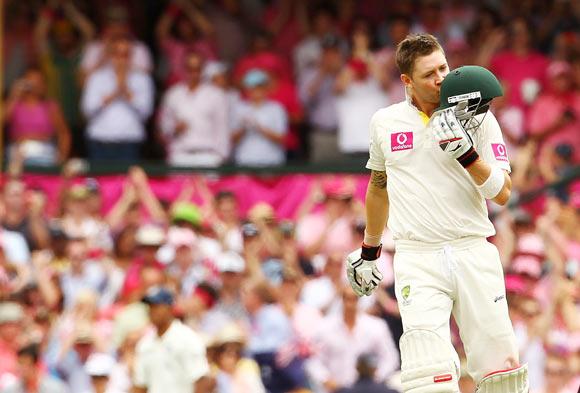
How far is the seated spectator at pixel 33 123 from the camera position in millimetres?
16969

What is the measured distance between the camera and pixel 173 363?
12.1 metres

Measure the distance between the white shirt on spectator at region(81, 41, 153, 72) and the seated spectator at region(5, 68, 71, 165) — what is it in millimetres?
542

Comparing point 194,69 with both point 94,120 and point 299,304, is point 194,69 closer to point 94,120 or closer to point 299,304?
point 94,120

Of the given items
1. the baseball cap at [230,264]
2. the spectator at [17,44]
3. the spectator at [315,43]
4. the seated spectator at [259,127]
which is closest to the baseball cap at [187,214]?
the baseball cap at [230,264]

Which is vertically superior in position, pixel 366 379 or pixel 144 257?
pixel 144 257

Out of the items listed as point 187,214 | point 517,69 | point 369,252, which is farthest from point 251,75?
point 369,252

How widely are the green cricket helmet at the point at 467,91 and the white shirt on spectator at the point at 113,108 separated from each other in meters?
9.04

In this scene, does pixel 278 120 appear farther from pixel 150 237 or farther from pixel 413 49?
pixel 413 49

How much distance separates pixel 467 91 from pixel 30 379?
6.03 m

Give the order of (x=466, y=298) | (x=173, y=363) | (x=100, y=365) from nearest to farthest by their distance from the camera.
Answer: (x=466, y=298), (x=173, y=363), (x=100, y=365)

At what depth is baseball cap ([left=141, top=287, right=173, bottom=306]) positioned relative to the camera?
1225cm

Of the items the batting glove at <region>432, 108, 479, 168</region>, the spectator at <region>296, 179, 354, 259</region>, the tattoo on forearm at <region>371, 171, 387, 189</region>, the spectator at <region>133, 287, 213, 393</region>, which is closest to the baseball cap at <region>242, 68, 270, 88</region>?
the spectator at <region>296, 179, 354, 259</region>

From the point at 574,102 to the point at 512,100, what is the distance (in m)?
0.63

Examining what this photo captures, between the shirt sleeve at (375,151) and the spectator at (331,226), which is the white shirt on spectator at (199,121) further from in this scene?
the shirt sleeve at (375,151)
